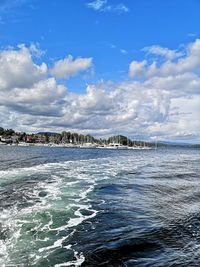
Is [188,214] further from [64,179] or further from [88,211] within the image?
[64,179]

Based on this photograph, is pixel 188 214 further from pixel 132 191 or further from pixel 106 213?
pixel 132 191

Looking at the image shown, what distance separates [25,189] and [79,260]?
20.9 meters

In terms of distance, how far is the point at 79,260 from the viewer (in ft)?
54.3

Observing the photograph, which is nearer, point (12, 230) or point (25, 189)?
point (12, 230)

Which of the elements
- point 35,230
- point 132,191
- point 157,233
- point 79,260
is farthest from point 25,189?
point 79,260

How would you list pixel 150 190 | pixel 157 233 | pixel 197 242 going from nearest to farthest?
pixel 197 242
pixel 157 233
pixel 150 190

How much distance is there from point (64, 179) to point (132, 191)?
1082 centimetres

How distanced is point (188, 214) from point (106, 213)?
641cm

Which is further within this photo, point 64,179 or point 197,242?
point 64,179

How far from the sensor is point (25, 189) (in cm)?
3638

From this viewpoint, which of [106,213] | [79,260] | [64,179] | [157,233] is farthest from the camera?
[64,179]

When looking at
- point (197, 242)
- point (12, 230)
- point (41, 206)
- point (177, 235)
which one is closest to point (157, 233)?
point (177, 235)

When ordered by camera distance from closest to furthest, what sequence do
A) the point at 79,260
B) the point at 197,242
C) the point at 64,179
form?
1. the point at 79,260
2. the point at 197,242
3. the point at 64,179

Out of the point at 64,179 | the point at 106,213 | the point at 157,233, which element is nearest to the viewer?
the point at 157,233
